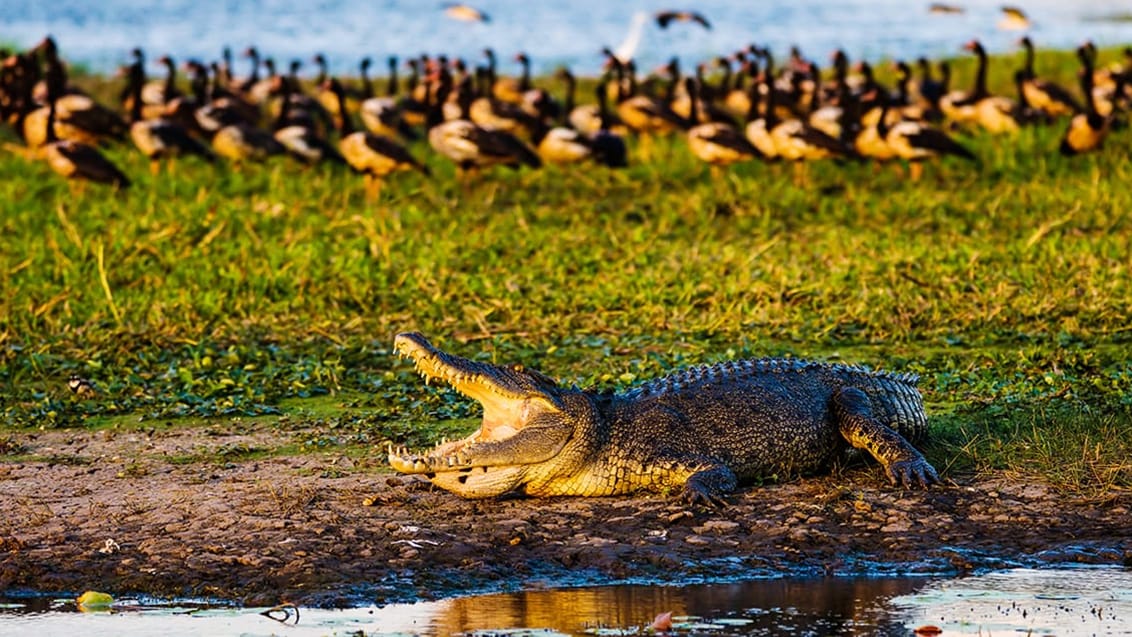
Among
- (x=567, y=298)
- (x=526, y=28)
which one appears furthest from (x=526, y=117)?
(x=526, y=28)

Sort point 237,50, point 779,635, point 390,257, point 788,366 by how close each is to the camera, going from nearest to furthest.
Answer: point 779,635
point 788,366
point 390,257
point 237,50

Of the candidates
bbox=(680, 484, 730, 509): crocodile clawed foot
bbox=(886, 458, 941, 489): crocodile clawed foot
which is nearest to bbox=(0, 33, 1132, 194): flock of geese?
bbox=(886, 458, 941, 489): crocodile clawed foot

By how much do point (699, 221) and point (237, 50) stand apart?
63.7 ft

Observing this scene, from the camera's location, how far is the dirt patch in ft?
19.5

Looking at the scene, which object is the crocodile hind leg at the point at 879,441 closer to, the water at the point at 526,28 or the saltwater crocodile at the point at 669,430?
the saltwater crocodile at the point at 669,430

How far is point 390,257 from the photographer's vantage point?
11.3 metres

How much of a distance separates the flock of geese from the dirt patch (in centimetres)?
858

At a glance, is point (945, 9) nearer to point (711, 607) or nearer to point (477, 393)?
point (477, 393)

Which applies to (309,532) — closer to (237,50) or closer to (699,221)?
(699,221)

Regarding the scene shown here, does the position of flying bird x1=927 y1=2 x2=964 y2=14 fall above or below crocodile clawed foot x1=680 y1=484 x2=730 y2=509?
below

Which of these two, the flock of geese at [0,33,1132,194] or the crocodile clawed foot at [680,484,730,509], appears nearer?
the crocodile clawed foot at [680,484,730,509]

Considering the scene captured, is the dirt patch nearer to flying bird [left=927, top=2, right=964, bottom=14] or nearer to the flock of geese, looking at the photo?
the flock of geese

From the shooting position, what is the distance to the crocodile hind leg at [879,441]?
6855 millimetres

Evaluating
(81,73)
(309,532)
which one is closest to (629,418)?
(309,532)
